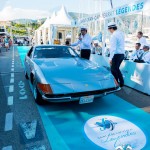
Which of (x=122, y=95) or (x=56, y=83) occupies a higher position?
(x=56, y=83)

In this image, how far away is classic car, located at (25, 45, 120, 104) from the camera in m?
3.74

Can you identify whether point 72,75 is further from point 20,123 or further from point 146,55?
point 146,55

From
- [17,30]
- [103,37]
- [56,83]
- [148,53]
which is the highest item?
[17,30]

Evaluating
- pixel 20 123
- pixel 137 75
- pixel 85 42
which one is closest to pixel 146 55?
pixel 137 75

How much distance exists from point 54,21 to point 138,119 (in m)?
18.6

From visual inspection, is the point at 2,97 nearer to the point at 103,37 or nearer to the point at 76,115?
the point at 76,115

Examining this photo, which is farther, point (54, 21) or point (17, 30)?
point (17, 30)

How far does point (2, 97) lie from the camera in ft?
16.5

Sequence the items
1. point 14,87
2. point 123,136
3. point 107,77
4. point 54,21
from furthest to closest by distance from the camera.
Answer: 1. point 54,21
2. point 14,87
3. point 107,77
4. point 123,136

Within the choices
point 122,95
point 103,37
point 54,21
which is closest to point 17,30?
point 54,21

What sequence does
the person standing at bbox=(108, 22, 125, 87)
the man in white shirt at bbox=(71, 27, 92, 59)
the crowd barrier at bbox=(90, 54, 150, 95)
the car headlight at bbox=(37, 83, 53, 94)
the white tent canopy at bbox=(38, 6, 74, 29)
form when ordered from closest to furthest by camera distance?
the car headlight at bbox=(37, 83, 53, 94)
the person standing at bbox=(108, 22, 125, 87)
the crowd barrier at bbox=(90, 54, 150, 95)
the man in white shirt at bbox=(71, 27, 92, 59)
the white tent canopy at bbox=(38, 6, 74, 29)

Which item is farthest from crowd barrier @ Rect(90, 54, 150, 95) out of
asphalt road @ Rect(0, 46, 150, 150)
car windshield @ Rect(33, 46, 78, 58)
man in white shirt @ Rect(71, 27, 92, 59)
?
car windshield @ Rect(33, 46, 78, 58)

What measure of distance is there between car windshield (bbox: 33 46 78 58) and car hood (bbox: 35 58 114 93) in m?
0.54

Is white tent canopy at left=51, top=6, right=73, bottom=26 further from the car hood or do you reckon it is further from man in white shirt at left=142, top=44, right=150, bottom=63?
the car hood
